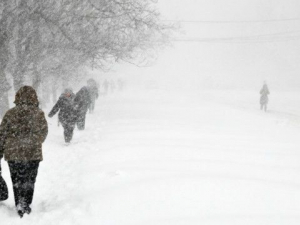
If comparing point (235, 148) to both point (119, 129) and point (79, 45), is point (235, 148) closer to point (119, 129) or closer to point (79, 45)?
point (119, 129)

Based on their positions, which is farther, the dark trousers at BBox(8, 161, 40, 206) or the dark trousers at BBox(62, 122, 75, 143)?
the dark trousers at BBox(62, 122, 75, 143)

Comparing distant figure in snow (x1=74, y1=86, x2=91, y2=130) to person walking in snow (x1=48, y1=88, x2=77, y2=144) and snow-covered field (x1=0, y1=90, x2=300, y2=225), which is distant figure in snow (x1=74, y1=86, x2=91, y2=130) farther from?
snow-covered field (x1=0, y1=90, x2=300, y2=225)

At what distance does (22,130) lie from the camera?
471cm

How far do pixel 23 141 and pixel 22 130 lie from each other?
5.8 inches

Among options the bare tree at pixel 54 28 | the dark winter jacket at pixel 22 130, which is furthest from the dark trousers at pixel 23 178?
the bare tree at pixel 54 28

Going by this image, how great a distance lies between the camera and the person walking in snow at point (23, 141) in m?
4.65

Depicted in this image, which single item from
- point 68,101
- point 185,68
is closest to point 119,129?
point 68,101

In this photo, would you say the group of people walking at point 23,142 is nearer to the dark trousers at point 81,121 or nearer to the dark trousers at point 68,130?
the dark trousers at point 68,130

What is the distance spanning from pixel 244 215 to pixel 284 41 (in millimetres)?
61817

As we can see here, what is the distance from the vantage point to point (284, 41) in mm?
60812

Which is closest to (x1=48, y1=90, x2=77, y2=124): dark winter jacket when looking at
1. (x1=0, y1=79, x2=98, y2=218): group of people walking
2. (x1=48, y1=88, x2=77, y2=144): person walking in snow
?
(x1=48, y1=88, x2=77, y2=144): person walking in snow

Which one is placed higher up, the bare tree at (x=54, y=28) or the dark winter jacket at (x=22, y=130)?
the bare tree at (x=54, y=28)

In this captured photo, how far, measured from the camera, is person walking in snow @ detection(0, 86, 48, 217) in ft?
15.3

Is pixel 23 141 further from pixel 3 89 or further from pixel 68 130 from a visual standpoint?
pixel 3 89
